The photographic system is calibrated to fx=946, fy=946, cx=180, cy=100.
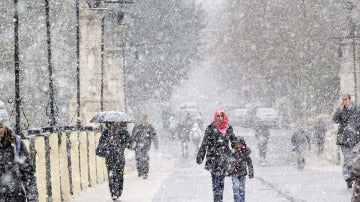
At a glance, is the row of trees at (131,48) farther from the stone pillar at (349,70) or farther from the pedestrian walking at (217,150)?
the pedestrian walking at (217,150)

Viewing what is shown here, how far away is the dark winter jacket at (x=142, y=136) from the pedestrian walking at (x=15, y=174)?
46.9 ft

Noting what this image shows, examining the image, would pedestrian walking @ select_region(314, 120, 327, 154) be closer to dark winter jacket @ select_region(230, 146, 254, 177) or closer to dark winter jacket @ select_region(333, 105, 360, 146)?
dark winter jacket @ select_region(333, 105, 360, 146)

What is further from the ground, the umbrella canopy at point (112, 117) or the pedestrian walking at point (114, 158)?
the umbrella canopy at point (112, 117)

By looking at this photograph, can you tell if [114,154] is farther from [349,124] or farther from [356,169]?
[356,169]

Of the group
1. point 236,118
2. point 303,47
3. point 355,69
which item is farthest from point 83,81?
point 236,118

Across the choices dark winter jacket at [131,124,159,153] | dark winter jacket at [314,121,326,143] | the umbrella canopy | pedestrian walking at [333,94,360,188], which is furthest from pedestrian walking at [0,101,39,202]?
dark winter jacket at [314,121,326,143]

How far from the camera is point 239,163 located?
12.9 metres

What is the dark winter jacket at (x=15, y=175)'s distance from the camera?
314 inches

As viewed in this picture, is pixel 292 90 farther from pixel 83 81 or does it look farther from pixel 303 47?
pixel 83 81

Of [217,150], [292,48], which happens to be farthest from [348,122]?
[292,48]

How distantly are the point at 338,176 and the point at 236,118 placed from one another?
4357 cm

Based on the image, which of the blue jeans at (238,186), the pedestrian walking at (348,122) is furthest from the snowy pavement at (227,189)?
the blue jeans at (238,186)

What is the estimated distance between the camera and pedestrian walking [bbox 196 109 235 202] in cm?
1248

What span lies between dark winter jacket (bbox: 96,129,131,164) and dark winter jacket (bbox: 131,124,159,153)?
20.8ft
